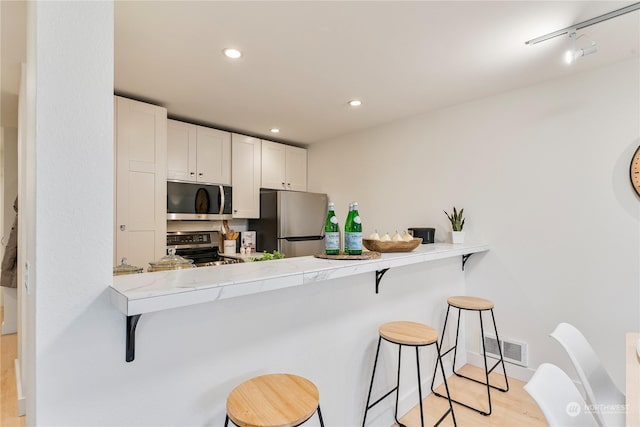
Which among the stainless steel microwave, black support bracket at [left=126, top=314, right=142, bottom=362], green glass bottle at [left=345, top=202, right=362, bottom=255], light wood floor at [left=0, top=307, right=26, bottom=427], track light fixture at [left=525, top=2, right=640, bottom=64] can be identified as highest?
track light fixture at [left=525, top=2, right=640, bottom=64]

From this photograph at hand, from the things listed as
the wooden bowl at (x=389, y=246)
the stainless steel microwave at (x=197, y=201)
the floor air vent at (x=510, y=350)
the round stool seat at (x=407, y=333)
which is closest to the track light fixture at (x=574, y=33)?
the wooden bowl at (x=389, y=246)

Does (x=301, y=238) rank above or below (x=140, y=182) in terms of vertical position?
below

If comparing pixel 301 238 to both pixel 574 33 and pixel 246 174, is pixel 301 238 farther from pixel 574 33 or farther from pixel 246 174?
pixel 574 33

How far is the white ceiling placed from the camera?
1.69m

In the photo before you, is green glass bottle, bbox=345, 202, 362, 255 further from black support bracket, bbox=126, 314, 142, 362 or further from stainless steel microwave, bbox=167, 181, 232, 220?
stainless steel microwave, bbox=167, 181, 232, 220

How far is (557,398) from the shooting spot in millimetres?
1025

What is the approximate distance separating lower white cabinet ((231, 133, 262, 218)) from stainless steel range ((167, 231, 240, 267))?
440mm

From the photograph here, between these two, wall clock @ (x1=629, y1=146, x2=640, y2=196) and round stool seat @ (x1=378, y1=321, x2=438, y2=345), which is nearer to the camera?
round stool seat @ (x1=378, y1=321, x2=438, y2=345)

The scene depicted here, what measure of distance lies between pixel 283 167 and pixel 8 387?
330cm

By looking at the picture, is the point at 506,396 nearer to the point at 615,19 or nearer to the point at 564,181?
the point at 564,181

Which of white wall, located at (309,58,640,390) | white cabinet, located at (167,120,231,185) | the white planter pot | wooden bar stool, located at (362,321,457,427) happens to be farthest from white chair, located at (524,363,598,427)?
white cabinet, located at (167,120,231,185)

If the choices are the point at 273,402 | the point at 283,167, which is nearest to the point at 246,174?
the point at 283,167

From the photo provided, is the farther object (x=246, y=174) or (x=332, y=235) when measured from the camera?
(x=246, y=174)

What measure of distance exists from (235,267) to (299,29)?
1380 mm
